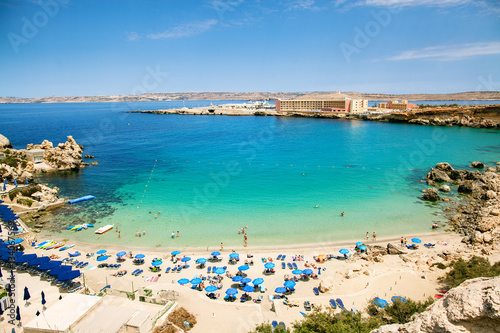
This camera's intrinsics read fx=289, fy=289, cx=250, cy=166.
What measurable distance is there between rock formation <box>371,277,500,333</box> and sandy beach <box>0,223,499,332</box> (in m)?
10.8

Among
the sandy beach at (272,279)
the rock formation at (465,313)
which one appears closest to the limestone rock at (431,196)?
the sandy beach at (272,279)

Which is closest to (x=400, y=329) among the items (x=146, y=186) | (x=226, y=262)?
(x=226, y=262)

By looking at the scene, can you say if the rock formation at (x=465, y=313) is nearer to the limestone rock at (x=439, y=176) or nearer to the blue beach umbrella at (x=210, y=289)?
the blue beach umbrella at (x=210, y=289)

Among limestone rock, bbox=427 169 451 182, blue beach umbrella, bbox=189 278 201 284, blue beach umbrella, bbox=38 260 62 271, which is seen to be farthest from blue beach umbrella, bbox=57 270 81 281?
limestone rock, bbox=427 169 451 182

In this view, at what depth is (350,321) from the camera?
1320 centimetres

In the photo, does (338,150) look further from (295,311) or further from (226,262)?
(295,311)

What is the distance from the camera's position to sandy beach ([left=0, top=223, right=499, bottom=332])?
52.7 feet

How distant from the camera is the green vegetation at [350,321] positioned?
12273 millimetres

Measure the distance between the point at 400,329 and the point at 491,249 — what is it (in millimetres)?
22400

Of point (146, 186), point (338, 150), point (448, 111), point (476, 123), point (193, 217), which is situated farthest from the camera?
point (448, 111)

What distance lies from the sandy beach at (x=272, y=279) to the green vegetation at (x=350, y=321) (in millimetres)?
2392

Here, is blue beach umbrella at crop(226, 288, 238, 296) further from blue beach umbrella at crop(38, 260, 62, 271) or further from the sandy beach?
blue beach umbrella at crop(38, 260, 62, 271)

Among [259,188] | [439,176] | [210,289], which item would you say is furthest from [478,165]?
[210,289]

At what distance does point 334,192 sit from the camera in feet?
133
